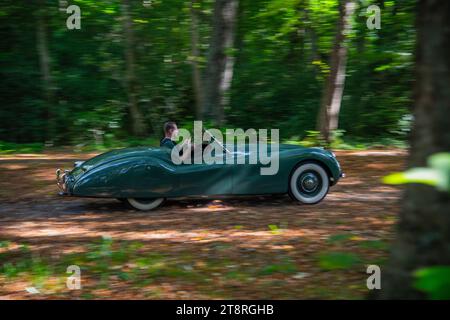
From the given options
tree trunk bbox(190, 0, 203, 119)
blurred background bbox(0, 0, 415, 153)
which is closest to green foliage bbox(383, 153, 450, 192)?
blurred background bbox(0, 0, 415, 153)

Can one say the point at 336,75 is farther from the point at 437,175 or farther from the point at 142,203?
the point at 437,175

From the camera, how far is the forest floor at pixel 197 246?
16.8 feet

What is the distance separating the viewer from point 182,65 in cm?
2128

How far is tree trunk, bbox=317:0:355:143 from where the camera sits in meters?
15.5

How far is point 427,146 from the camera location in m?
3.55

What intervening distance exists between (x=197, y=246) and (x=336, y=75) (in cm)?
1053

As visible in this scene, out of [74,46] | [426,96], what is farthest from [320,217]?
[74,46]

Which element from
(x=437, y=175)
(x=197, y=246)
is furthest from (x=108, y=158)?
(x=437, y=175)

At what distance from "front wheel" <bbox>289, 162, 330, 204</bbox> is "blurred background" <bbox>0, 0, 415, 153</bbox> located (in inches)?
308

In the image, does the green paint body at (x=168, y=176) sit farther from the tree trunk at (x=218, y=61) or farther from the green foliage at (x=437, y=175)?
the green foliage at (x=437, y=175)

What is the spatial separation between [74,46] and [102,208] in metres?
12.7

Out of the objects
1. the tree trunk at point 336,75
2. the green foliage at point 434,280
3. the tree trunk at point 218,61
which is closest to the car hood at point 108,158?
the tree trunk at point 218,61

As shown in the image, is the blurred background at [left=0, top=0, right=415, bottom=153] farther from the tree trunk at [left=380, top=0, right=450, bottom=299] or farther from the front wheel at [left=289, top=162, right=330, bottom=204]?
the tree trunk at [left=380, top=0, right=450, bottom=299]

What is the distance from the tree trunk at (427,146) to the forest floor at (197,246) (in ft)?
1.52
